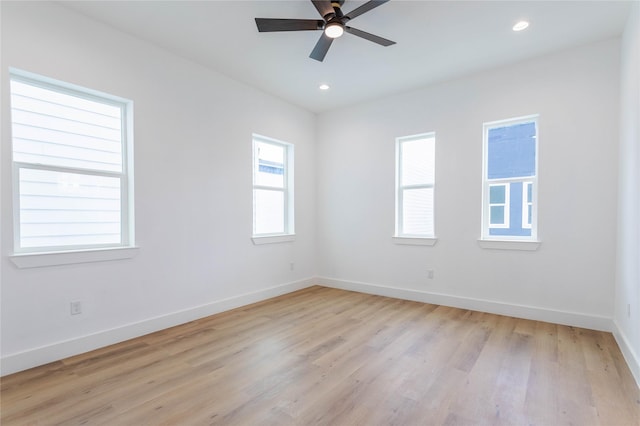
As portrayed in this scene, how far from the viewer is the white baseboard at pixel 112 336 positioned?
2387mm

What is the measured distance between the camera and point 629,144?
8.73ft

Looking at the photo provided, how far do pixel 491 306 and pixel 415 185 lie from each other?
6.03ft

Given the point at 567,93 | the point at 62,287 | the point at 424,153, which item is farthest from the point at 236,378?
the point at 567,93

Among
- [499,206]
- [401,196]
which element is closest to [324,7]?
[401,196]

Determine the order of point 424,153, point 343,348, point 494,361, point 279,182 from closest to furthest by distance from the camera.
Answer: point 494,361
point 343,348
point 424,153
point 279,182

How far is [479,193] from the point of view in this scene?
151 inches

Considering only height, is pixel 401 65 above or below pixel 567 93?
above

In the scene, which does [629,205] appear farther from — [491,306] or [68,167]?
[68,167]

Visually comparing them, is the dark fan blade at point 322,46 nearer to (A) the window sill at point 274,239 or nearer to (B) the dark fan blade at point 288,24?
(B) the dark fan blade at point 288,24

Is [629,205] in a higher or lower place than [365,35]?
lower

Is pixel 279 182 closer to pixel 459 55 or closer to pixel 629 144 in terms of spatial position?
pixel 459 55

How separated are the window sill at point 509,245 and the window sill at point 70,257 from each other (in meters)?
3.96

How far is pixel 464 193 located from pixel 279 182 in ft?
8.90

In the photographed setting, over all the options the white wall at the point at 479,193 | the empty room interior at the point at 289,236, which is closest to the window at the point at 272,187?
the empty room interior at the point at 289,236
